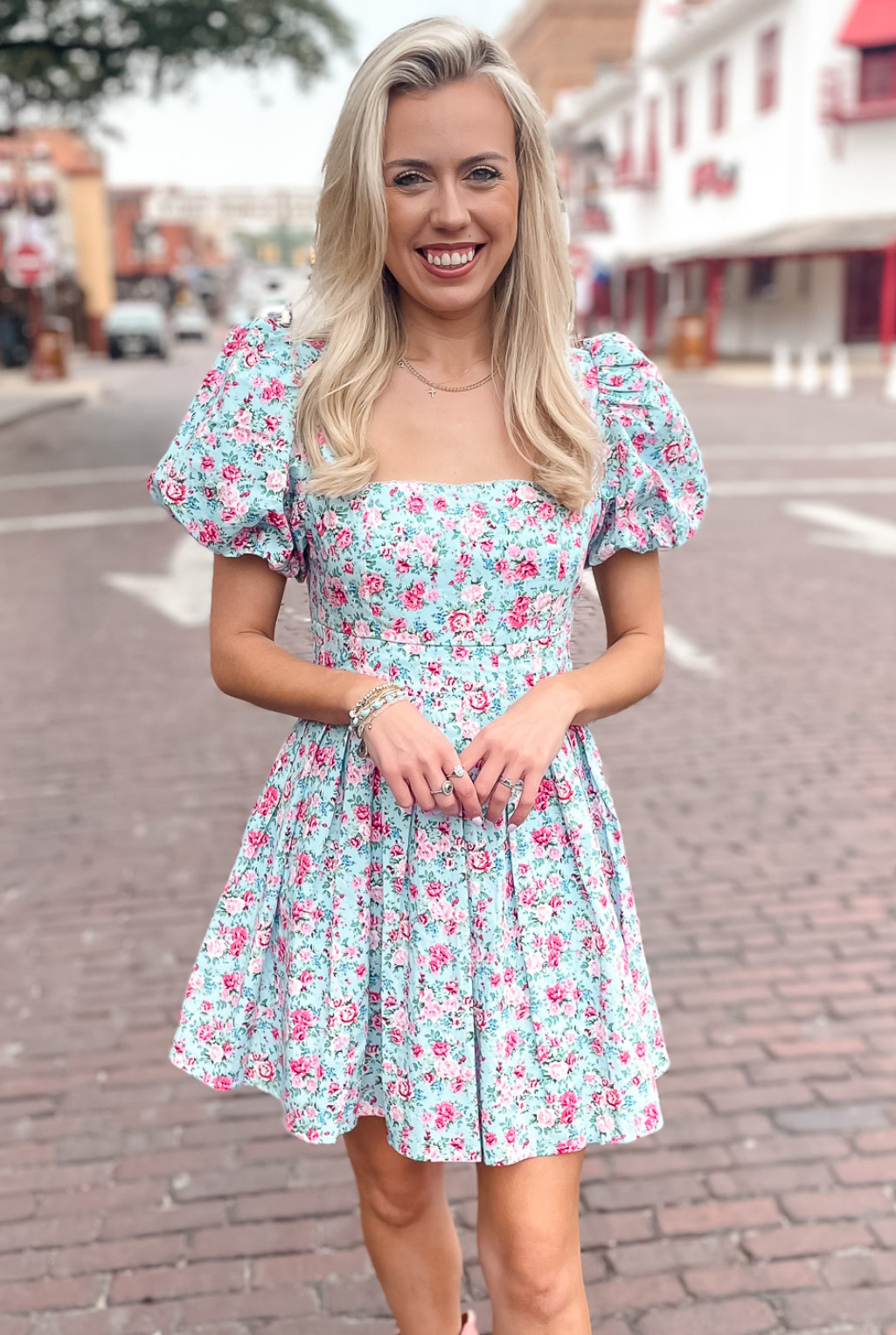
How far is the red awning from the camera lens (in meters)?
28.2

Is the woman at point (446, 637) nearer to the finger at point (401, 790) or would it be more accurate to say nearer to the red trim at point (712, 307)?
the finger at point (401, 790)

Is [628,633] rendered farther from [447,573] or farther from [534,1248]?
[534,1248]

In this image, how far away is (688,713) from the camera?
6.29 metres

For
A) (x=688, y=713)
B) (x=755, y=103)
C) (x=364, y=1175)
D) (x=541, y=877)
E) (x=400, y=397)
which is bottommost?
(x=688, y=713)

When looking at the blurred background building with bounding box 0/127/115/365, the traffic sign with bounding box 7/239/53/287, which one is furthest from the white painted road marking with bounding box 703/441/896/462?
the blurred background building with bounding box 0/127/115/365

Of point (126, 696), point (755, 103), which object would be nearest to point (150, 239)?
point (755, 103)

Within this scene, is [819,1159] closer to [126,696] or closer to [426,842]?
[426,842]

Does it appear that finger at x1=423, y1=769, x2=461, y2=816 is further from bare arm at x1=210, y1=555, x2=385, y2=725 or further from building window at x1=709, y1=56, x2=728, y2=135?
building window at x1=709, y1=56, x2=728, y2=135

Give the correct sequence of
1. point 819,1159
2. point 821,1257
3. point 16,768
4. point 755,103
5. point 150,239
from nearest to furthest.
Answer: point 821,1257
point 819,1159
point 16,768
point 755,103
point 150,239

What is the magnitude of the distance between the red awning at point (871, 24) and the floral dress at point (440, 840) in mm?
30499

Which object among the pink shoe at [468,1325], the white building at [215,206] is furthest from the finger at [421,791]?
the white building at [215,206]

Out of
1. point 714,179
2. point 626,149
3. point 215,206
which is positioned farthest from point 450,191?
point 215,206

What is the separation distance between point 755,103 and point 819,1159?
33.4 meters

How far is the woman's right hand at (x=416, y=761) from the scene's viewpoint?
178cm
